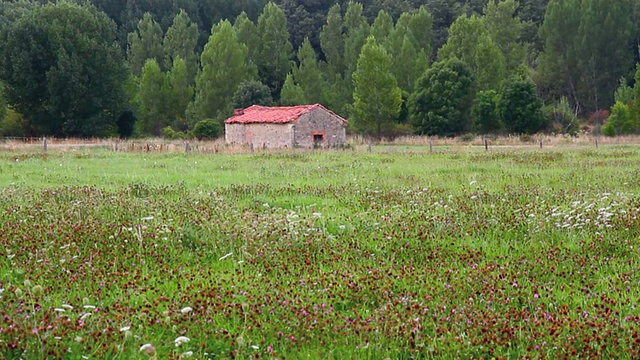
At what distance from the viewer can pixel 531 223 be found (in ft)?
31.6

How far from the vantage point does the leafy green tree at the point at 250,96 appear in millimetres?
64312

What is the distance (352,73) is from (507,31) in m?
19.2

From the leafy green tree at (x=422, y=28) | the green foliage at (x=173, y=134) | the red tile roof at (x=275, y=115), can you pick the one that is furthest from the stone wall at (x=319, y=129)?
the leafy green tree at (x=422, y=28)

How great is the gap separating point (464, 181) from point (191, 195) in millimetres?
7513

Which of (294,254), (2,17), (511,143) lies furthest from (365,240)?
(2,17)

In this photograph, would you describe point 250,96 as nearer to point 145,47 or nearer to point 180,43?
point 180,43

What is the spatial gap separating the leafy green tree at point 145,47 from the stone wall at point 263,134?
3762 cm

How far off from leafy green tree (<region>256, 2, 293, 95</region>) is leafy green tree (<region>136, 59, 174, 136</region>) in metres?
12.6

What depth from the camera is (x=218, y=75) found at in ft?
224

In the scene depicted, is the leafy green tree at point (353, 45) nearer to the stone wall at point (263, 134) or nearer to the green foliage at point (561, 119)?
the green foliage at point (561, 119)

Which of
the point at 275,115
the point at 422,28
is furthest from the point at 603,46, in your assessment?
the point at 275,115

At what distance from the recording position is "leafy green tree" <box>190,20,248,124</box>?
6781cm

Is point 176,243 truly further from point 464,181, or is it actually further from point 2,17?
point 2,17

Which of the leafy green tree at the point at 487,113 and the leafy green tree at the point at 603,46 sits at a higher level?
the leafy green tree at the point at 603,46
